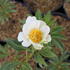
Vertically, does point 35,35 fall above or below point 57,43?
above

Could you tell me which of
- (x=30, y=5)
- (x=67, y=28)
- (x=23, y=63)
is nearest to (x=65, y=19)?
(x=67, y=28)

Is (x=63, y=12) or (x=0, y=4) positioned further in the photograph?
(x=63, y=12)

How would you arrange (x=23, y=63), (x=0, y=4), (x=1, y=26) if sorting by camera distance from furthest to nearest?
(x=1, y=26)
(x=0, y=4)
(x=23, y=63)

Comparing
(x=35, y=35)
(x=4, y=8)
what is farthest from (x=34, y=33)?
(x=4, y=8)

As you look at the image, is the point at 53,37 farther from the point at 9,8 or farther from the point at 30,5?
the point at 30,5

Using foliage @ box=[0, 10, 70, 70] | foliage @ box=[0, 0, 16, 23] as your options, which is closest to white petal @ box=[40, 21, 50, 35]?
foliage @ box=[0, 10, 70, 70]

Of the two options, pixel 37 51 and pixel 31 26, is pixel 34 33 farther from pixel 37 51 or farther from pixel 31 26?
pixel 37 51

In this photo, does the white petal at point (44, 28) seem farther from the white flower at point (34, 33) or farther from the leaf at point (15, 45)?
the leaf at point (15, 45)
